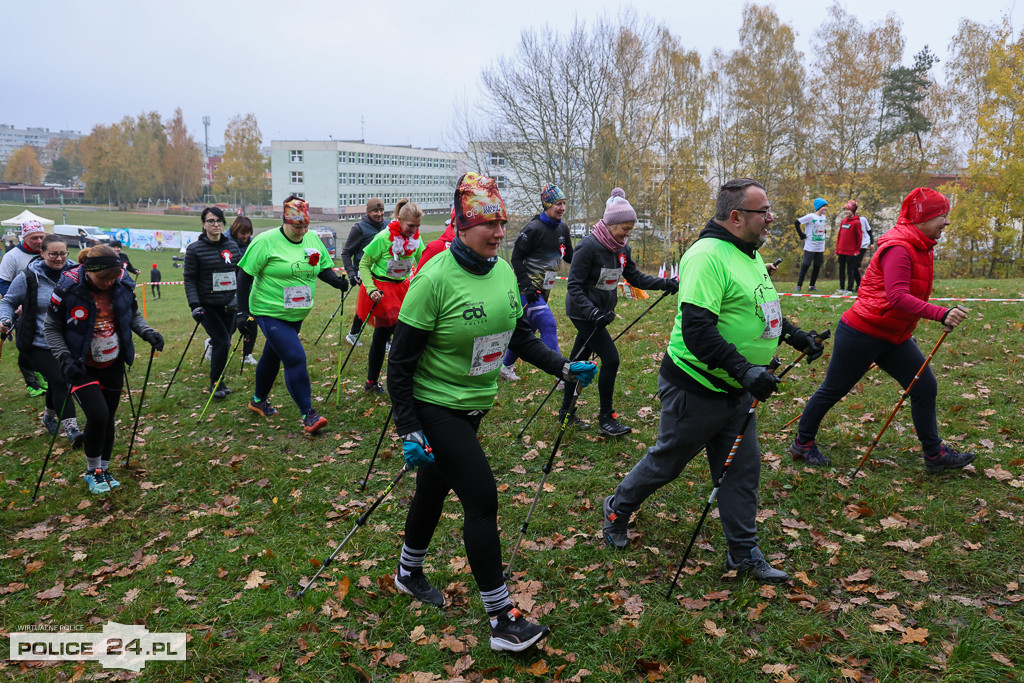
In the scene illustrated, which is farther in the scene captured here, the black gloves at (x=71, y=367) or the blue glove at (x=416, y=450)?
Result: the black gloves at (x=71, y=367)

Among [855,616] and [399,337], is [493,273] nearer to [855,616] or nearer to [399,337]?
[399,337]

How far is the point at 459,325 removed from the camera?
3.50 metres

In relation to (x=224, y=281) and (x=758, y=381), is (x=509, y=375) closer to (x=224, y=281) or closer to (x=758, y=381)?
(x=224, y=281)

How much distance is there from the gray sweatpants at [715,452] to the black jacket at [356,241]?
573 centimetres

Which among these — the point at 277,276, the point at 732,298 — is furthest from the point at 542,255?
the point at 732,298

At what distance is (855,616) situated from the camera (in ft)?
12.6

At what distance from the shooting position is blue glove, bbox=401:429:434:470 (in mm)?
3391

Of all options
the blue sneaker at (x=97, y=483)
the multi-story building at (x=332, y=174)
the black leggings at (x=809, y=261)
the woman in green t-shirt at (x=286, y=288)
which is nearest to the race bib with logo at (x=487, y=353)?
the woman in green t-shirt at (x=286, y=288)

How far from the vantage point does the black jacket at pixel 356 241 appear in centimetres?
899

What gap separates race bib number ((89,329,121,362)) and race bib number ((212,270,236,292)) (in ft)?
9.29

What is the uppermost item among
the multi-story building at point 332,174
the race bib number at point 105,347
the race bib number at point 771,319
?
the multi-story building at point 332,174

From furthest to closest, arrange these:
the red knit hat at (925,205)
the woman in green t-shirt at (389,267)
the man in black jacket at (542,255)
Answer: the woman in green t-shirt at (389,267) < the man in black jacket at (542,255) < the red knit hat at (925,205)

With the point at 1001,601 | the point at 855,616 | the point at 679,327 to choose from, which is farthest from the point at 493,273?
the point at 1001,601

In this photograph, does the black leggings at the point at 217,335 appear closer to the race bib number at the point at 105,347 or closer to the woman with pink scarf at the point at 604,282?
the race bib number at the point at 105,347
